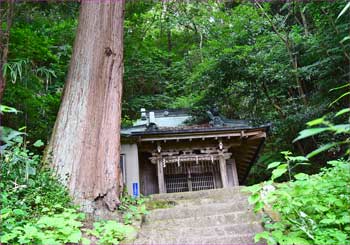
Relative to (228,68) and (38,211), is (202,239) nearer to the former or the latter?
(38,211)

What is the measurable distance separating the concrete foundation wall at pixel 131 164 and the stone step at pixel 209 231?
4.68 m

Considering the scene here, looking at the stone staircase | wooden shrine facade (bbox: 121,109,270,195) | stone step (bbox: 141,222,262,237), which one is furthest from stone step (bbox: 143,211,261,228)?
wooden shrine facade (bbox: 121,109,270,195)

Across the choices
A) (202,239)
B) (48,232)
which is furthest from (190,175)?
(48,232)

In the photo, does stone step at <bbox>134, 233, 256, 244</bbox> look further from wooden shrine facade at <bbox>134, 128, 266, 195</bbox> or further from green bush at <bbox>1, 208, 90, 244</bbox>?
wooden shrine facade at <bbox>134, 128, 266, 195</bbox>

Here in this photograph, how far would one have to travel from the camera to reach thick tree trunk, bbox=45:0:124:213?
11.7ft

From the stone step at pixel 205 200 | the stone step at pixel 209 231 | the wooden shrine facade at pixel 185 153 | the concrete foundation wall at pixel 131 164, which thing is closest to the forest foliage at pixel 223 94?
the stone step at pixel 209 231

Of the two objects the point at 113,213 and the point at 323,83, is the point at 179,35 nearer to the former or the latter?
the point at 323,83

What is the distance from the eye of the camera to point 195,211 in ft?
12.1

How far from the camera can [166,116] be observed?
465 inches

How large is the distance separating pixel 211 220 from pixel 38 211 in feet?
5.78

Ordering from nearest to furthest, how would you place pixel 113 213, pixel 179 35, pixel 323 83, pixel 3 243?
pixel 3 243, pixel 113 213, pixel 323 83, pixel 179 35

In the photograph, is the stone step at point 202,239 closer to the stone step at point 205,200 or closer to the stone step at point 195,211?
the stone step at point 195,211

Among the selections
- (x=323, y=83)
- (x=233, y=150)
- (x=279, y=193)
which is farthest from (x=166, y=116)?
(x=279, y=193)

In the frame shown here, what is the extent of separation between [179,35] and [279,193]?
1541 centimetres
